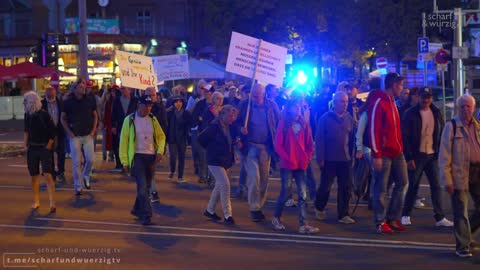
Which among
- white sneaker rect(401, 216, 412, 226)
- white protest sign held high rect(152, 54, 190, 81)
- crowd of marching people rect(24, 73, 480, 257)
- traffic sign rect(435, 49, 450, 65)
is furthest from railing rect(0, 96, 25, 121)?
white sneaker rect(401, 216, 412, 226)

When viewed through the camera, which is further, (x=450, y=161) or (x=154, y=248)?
(x=154, y=248)

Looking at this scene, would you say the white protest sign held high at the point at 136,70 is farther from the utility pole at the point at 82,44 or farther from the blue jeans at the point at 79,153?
the utility pole at the point at 82,44

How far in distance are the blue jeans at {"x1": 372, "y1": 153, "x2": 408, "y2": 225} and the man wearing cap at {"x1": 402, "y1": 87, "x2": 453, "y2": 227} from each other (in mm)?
419

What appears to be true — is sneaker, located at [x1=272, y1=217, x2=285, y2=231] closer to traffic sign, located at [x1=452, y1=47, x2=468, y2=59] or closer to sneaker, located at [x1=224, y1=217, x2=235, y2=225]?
sneaker, located at [x1=224, y1=217, x2=235, y2=225]

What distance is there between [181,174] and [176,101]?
1480 millimetres

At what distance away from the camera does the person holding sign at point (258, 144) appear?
32.6 feet

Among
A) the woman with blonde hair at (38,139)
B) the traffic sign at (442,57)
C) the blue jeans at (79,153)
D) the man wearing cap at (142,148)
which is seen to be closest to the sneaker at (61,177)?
the blue jeans at (79,153)

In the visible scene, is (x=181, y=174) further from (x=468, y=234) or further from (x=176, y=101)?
(x=468, y=234)

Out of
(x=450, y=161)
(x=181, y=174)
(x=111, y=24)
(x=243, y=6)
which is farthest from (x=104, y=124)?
(x=111, y=24)

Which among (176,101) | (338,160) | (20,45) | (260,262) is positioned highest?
(20,45)

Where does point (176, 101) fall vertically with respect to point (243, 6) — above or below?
below

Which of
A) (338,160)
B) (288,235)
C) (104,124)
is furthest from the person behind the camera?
(104,124)

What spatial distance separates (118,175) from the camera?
14.9m

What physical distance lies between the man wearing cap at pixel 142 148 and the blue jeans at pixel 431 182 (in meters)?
3.52
